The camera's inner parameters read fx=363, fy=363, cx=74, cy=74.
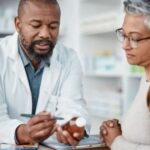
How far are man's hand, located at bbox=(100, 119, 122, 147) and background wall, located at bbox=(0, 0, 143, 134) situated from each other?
4.14 feet

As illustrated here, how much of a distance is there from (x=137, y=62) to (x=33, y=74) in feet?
1.07

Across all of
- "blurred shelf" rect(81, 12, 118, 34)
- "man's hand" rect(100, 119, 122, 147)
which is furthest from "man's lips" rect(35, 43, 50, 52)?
"blurred shelf" rect(81, 12, 118, 34)

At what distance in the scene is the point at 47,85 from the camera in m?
1.07

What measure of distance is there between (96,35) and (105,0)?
0.25 metres

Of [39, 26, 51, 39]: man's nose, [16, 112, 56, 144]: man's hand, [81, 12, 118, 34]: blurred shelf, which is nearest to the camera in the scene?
[16, 112, 56, 144]: man's hand

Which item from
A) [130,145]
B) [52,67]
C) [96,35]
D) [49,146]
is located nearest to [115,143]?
[130,145]

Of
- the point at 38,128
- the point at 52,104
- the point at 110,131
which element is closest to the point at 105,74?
the point at 52,104

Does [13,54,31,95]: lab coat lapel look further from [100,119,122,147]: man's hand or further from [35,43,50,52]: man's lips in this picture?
[100,119,122,147]: man's hand

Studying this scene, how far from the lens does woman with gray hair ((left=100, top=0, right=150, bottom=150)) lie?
2.84ft

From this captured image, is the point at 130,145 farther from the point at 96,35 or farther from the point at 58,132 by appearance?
the point at 96,35

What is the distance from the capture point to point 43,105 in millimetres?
1061

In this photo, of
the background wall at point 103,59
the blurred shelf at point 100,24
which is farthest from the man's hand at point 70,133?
the blurred shelf at point 100,24

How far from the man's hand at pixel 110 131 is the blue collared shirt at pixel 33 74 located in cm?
22

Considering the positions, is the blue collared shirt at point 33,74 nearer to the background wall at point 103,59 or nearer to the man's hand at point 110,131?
the man's hand at point 110,131
